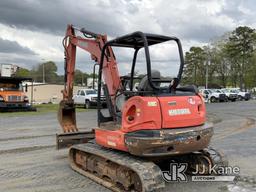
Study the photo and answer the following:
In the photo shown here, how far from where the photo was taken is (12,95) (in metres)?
30.6

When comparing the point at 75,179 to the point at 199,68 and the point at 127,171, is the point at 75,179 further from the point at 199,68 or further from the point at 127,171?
the point at 199,68

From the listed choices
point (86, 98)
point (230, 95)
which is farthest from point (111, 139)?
point (230, 95)

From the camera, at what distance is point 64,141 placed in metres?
9.55

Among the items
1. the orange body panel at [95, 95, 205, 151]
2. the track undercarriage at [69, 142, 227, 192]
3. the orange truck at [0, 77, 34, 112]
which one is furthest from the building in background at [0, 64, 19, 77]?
the orange body panel at [95, 95, 205, 151]

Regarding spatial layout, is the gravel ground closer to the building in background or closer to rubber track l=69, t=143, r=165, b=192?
rubber track l=69, t=143, r=165, b=192

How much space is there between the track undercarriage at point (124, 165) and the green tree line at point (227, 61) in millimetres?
67977

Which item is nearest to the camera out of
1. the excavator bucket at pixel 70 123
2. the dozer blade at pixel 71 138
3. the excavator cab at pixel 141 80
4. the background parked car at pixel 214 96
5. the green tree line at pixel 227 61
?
the excavator cab at pixel 141 80

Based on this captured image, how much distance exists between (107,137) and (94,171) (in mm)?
988

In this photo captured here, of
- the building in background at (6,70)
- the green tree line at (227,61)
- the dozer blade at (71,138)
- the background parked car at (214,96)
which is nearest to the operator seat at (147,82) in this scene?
the dozer blade at (71,138)

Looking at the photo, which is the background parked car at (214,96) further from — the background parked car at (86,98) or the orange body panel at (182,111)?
the orange body panel at (182,111)

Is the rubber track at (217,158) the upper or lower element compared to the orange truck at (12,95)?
lower

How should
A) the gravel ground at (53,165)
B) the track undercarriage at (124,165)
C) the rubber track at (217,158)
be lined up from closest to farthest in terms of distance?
the track undercarriage at (124,165) < the gravel ground at (53,165) < the rubber track at (217,158)

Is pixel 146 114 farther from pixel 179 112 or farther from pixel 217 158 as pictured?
pixel 217 158

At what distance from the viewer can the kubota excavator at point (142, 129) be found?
265 inches
